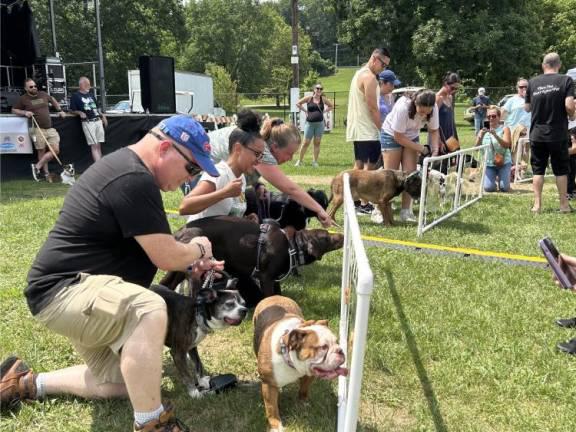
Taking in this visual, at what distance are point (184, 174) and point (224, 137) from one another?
204 cm

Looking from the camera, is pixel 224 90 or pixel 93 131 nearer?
pixel 93 131

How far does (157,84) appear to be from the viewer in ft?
47.7

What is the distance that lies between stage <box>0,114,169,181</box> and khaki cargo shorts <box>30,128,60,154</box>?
0.44 metres

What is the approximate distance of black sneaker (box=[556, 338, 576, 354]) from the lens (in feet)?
10.9

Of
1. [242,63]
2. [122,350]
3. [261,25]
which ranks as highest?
[261,25]

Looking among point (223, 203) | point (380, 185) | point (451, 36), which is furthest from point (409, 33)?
point (223, 203)

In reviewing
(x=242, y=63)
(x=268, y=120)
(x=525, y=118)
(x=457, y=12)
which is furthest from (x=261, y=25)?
(x=268, y=120)

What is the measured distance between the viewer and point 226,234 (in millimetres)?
3744

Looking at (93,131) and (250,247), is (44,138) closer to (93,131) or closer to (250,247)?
(93,131)

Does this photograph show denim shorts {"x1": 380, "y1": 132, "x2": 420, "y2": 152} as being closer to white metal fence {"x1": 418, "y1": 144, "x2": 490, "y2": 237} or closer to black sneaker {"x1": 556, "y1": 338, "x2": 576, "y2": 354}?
white metal fence {"x1": 418, "y1": 144, "x2": 490, "y2": 237}

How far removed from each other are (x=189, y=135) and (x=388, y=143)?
192 inches

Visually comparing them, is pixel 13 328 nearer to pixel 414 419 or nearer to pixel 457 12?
pixel 414 419

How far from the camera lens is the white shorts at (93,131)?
37.3 feet

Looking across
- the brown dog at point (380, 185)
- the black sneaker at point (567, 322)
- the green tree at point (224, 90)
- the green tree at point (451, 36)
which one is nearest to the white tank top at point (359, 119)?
the brown dog at point (380, 185)
